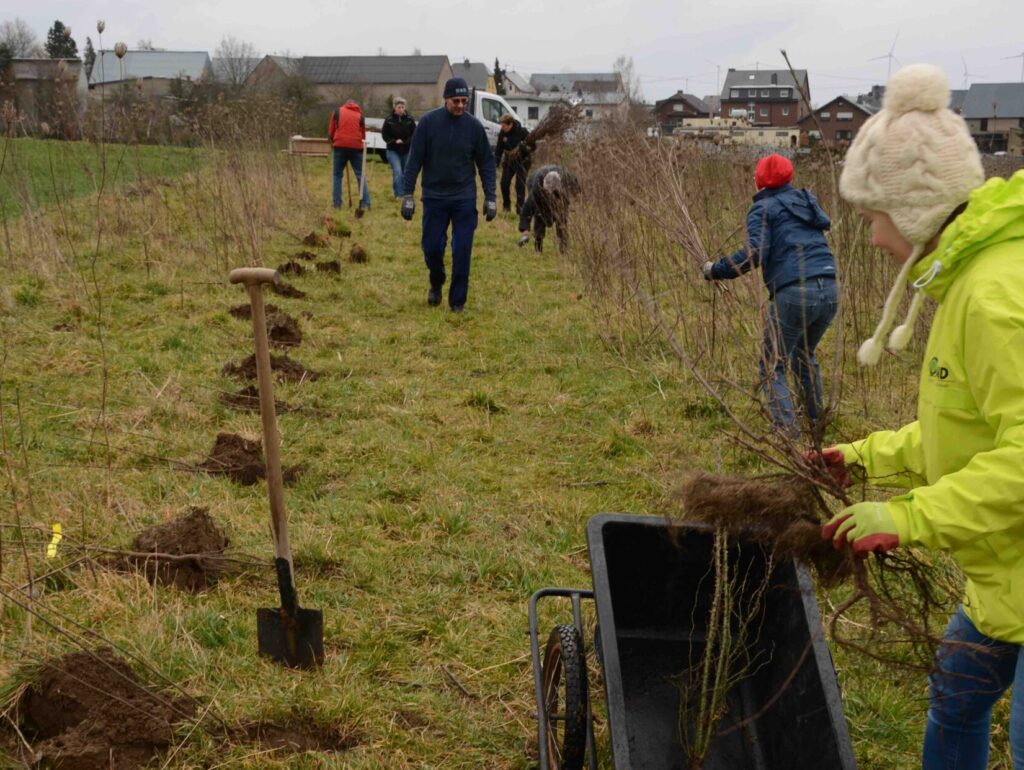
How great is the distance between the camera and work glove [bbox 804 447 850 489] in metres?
2.29

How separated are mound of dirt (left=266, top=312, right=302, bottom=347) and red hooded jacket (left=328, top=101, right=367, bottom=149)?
714 centimetres

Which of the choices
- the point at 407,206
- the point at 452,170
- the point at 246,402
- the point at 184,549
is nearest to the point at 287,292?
the point at 407,206

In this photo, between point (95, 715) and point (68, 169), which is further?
point (68, 169)

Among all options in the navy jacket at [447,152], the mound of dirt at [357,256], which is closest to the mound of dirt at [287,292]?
the navy jacket at [447,152]

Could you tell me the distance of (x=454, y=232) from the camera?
837 cm

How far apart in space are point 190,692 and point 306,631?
38 centimetres

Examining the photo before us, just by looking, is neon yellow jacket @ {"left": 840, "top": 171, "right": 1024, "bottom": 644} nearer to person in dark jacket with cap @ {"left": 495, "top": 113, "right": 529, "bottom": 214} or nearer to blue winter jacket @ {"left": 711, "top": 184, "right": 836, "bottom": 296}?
blue winter jacket @ {"left": 711, "top": 184, "right": 836, "bottom": 296}

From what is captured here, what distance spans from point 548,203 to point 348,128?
464cm

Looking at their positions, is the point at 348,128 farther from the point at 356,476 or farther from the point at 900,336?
the point at 900,336

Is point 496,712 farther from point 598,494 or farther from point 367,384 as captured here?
point 367,384

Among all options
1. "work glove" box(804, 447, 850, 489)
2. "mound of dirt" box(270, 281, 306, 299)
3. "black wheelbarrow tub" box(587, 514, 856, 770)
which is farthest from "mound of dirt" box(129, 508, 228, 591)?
"mound of dirt" box(270, 281, 306, 299)

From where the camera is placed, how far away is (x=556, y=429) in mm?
5574

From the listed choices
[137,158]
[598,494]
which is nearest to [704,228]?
[598,494]

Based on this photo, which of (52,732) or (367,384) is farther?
(367,384)
